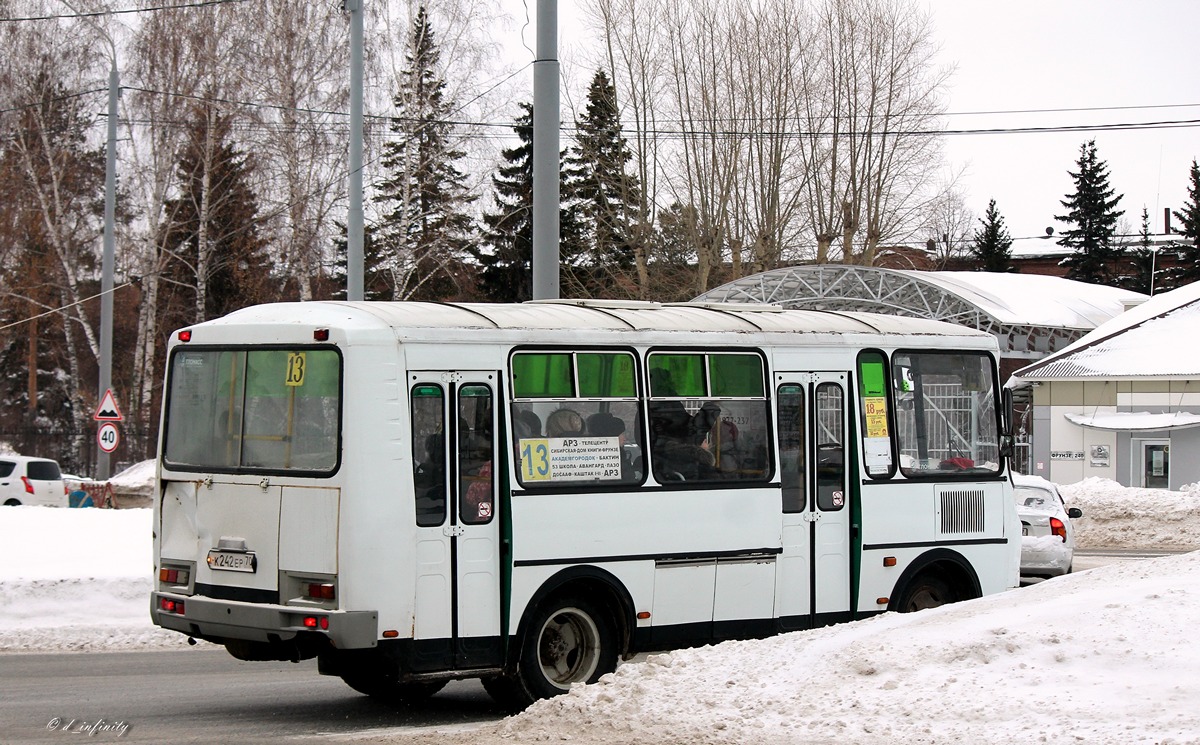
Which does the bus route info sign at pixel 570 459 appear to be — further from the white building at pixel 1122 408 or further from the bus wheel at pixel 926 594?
the white building at pixel 1122 408

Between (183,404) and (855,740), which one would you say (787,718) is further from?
(183,404)

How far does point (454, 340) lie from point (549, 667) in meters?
2.32

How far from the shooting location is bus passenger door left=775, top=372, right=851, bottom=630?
11.2 m

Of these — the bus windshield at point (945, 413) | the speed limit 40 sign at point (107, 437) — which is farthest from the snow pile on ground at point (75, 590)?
the speed limit 40 sign at point (107, 437)

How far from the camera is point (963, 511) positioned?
12.3m

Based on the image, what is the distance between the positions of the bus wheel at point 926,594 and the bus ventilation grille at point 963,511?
17.4 inches

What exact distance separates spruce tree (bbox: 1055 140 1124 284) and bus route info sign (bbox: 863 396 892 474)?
7456 cm

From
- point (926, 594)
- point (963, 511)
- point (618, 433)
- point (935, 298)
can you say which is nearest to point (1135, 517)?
point (935, 298)

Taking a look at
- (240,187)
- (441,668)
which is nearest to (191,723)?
(441,668)

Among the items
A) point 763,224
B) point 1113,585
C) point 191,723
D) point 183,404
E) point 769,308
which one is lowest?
point 191,723

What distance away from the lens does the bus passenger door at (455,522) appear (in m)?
9.39

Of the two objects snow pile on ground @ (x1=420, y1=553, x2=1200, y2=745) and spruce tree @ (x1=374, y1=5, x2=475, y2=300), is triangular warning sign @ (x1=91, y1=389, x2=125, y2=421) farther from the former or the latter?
snow pile on ground @ (x1=420, y1=553, x2=1200, y2=745)

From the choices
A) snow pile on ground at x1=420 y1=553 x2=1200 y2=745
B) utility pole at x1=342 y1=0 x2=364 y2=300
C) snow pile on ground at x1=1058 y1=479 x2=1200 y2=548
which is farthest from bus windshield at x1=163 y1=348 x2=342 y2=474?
snow pile on ground at x1=1058 y1=479 x2=1200 y2=548

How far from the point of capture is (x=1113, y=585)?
29.1ft
